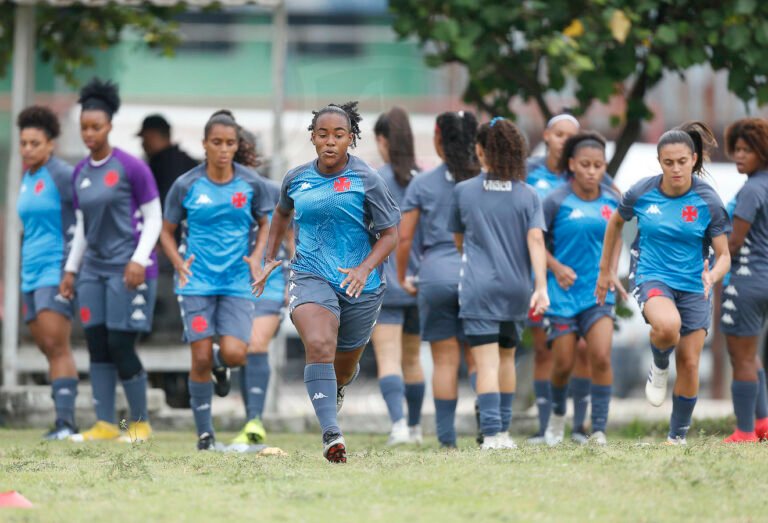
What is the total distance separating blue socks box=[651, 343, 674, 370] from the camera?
945cm

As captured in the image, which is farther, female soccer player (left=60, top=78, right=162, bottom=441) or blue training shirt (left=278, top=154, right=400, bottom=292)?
female soccer player (left=60, top=78, right=162, bottom=441)

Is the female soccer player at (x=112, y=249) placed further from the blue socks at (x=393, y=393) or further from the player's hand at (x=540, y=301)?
the player's hand at (x=540, y=301)

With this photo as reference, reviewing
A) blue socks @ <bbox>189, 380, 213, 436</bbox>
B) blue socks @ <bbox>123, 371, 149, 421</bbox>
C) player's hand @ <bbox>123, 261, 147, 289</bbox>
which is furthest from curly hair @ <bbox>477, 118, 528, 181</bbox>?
blue socks @ <bbox>123, 371, 149, 421</bbox>

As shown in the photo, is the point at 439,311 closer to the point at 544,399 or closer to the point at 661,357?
the point at 544,399

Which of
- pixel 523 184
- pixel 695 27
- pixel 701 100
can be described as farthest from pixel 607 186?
pixel 701 100

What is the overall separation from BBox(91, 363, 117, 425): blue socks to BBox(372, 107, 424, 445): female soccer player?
2064 millimetres

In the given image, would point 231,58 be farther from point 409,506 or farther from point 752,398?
point 409,506

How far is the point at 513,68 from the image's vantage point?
43.1 feet

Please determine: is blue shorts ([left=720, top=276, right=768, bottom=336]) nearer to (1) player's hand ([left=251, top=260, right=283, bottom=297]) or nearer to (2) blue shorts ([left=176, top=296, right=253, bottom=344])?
(2) blue shorts ([left=176, top=296, right=253, bottom=344])

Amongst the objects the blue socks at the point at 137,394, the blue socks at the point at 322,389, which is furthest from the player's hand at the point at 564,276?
the blue socks at the point at 137,394

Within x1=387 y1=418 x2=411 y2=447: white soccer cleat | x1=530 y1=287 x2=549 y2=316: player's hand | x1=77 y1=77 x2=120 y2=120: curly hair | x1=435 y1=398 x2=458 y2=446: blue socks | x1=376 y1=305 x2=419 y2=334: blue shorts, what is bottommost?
x1=387 y1=418 x2=411 y2=447: white soccer cleat

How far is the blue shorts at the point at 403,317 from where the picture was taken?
11.3m

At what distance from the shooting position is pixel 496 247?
9.84 metres

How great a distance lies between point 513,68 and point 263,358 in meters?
3.82
